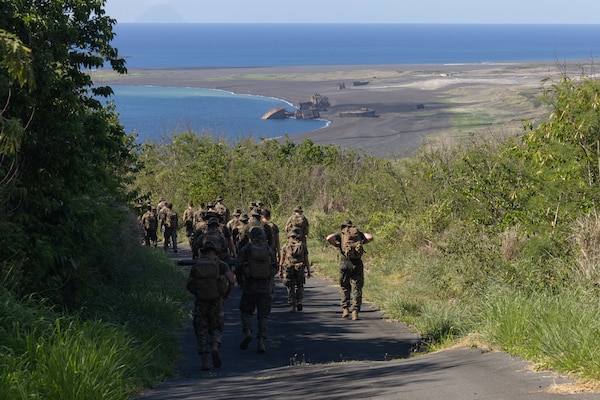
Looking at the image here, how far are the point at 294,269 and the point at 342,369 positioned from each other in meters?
6.24

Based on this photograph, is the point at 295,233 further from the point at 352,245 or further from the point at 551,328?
the point at 551,328

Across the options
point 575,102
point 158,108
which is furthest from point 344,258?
point 158,108

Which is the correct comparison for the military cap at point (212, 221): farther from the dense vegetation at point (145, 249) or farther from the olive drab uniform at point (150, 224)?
the olive drab uniform at point (150, 224)

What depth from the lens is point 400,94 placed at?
134 metres

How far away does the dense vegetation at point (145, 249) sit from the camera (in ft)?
29.8

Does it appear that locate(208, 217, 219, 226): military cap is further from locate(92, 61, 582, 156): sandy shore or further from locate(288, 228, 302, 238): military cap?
locate(92, 61, 582, 156): sandy shore

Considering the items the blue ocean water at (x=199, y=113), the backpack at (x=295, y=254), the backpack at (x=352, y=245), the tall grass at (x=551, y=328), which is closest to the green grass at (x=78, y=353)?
the backpack at (x=295, y=254)

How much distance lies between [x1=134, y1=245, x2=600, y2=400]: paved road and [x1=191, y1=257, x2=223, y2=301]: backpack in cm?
92

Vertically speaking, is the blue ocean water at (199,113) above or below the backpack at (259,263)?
below

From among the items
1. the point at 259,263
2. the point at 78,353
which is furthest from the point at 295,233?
the point at 78,353

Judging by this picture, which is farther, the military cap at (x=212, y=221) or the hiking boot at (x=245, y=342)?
the military cap at (x=212, y=221)

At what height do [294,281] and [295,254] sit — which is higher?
[295,254]

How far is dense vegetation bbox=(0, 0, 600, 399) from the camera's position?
9.07 metres

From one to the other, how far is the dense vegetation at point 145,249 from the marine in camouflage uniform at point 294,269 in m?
1.71
